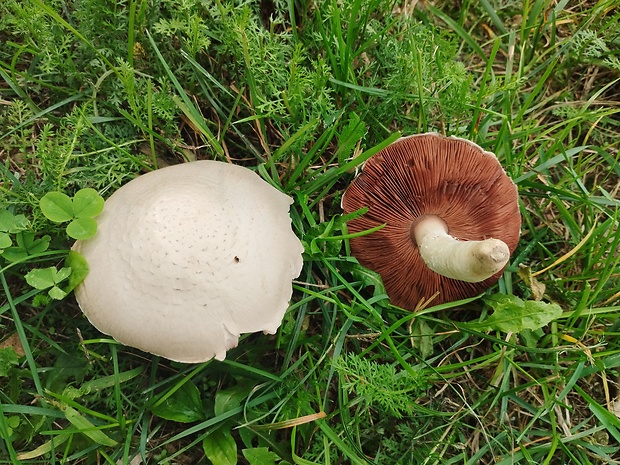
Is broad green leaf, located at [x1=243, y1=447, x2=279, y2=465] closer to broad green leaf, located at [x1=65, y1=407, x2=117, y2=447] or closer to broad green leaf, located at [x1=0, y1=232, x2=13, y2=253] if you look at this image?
broad green leaf, located at [x1=65, y1=407, x2=117, y2=447]

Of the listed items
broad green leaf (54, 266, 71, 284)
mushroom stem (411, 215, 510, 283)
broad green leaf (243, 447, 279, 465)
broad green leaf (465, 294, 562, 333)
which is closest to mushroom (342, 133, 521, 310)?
mushroom stem (411, 215, 510, 283)

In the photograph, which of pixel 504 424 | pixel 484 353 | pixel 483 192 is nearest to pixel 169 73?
pixel 483 192

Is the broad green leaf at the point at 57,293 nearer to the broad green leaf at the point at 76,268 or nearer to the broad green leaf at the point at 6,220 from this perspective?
the broad green leaf at the point at 76,268

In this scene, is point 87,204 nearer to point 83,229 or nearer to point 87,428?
point 83,229

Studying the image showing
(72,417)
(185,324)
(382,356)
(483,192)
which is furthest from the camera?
(382,356)

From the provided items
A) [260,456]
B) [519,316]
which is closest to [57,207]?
[260,456]

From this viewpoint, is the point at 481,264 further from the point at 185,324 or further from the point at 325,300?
the point at 185,324

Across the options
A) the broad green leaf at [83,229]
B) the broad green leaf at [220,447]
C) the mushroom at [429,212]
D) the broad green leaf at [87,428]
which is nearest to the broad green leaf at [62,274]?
the broad green leaf at [83,229]
